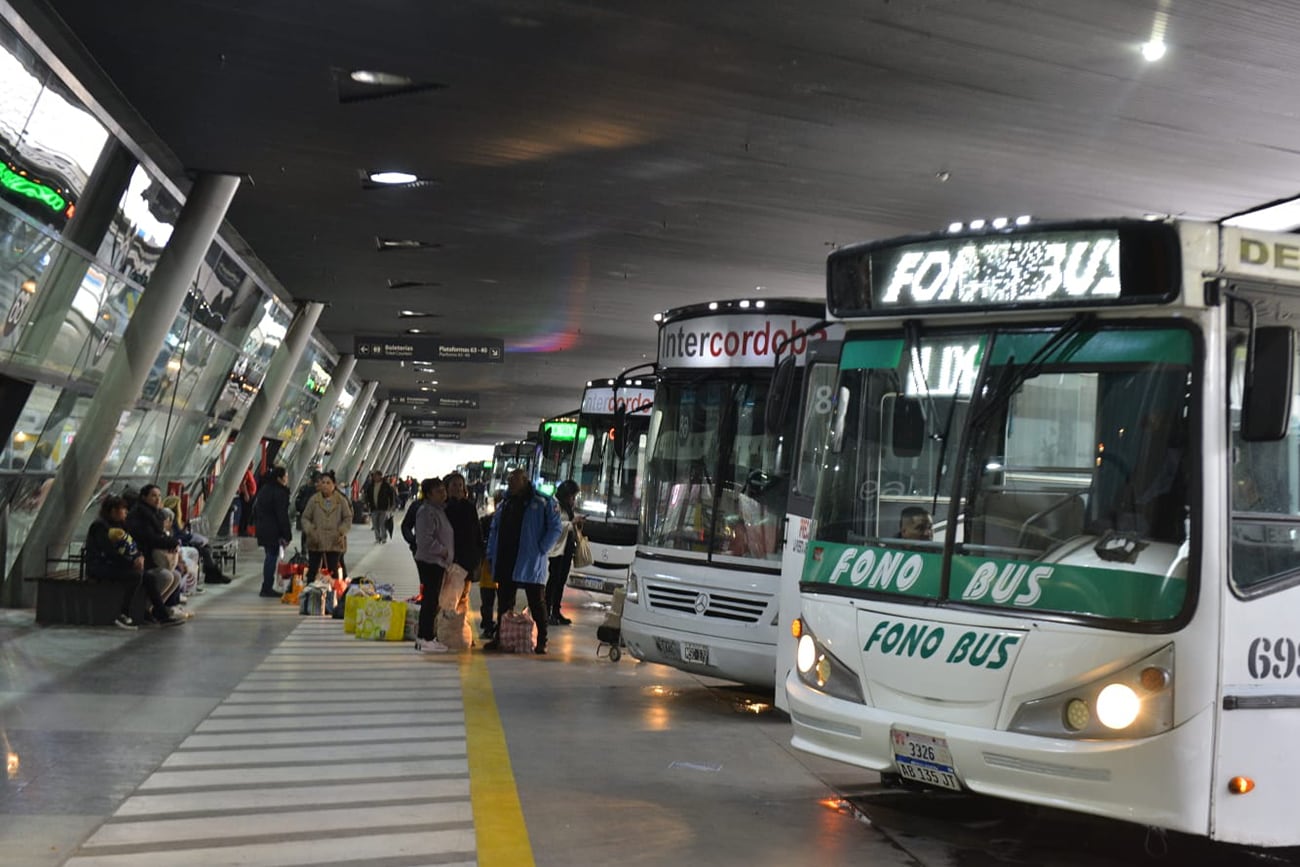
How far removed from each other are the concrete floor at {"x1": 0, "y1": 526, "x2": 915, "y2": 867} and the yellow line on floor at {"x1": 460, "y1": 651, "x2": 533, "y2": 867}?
0.06 ft

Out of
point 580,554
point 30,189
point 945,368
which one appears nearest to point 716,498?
point 945,368

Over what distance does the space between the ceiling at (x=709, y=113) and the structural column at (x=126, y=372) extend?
0.93 meters

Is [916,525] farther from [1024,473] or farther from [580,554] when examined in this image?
[580,554]

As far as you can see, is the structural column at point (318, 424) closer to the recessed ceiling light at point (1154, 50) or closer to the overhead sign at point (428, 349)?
the overhead sign at point (428, 349)

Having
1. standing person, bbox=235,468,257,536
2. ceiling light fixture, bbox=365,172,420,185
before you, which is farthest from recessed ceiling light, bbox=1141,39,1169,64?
standing person, bbox=235,468,257,536

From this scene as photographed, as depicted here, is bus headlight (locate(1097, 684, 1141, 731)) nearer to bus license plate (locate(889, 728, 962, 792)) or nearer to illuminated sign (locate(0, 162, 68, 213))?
bus license plate (locate(889, 728, 962, 792))

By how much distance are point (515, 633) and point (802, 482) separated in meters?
5.43

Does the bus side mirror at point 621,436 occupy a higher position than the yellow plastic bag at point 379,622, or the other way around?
the bus side mirror at point 621,436

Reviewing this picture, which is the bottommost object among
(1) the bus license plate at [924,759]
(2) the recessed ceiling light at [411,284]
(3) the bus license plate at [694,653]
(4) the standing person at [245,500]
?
(1) the bus license plate at [924,759]

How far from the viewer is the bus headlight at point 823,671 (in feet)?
23.2

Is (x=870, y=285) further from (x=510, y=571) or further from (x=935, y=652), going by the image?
(x=510, y=571)

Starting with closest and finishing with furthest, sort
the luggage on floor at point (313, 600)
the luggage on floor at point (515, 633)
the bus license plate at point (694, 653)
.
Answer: the bus license plate at point (694, 653)
the luggage on floor at point (515, 633)
the luggage on floor at point (313, 600)

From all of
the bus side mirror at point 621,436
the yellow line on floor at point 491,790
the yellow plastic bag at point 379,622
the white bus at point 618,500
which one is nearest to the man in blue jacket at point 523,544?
the yellow plastic bag at point 379,622

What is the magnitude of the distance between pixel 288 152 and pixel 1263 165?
11.3 metres
